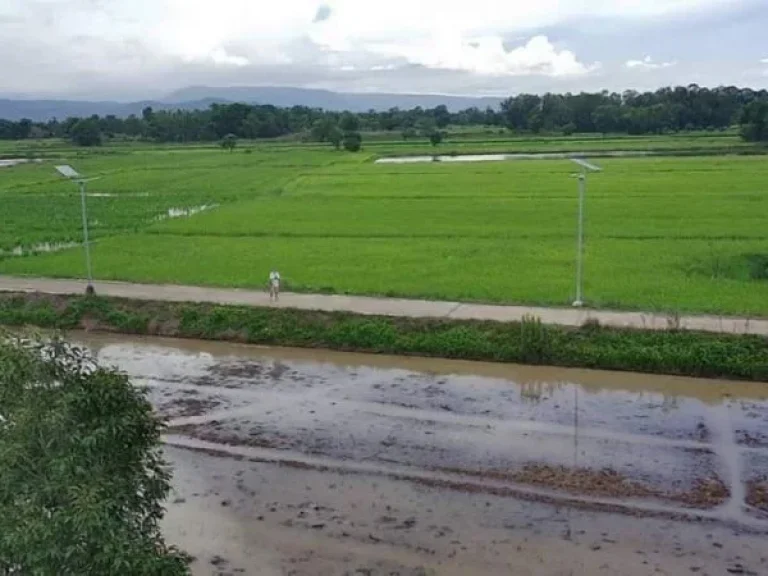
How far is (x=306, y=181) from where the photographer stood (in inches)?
1839

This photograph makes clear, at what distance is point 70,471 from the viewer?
5789 mm

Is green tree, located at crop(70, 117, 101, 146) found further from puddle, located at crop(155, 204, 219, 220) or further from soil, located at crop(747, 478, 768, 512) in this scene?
soil, located at crop(747, 478, 768, 512)

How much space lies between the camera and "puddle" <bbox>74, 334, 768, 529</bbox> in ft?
37.6

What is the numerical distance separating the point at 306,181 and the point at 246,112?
214ft

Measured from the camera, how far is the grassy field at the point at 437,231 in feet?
68.3

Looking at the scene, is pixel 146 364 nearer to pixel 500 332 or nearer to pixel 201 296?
pixel 201 296

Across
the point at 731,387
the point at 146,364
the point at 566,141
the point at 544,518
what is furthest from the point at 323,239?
the point at 566,141

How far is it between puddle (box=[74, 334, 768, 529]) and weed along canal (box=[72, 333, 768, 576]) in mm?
38

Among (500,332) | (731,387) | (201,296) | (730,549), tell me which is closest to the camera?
(730,549)

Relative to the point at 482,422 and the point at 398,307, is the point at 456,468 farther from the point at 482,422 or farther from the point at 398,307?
the point at 398,307

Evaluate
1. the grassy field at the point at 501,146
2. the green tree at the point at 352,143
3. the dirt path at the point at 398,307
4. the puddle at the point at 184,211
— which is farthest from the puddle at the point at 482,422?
the green tree at the point at 352,143

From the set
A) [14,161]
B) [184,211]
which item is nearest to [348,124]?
[14,161]

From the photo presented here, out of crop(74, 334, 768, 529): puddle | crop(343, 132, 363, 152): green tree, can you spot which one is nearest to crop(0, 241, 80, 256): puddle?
crop(74, 334, 768, 529): puddle

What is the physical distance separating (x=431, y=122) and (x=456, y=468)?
107904 mm
